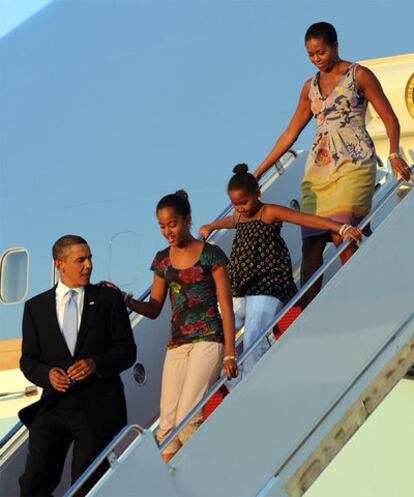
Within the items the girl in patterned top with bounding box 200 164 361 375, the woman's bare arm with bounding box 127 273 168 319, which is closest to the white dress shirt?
the woman's bare arm with bounding box 127 273 168 319

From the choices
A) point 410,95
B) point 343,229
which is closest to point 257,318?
point 343,229

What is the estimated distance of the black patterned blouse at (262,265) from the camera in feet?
16.0

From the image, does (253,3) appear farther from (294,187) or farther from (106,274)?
(294,187)

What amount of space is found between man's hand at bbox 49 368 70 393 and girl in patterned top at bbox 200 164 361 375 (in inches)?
32.9

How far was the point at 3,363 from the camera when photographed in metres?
9.27

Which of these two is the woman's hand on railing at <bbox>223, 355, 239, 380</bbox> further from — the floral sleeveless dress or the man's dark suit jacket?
the floral sleeveless dress

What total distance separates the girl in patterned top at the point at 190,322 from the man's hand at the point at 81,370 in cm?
36

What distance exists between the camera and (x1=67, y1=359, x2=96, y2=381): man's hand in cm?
450

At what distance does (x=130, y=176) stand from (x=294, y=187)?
134 inches

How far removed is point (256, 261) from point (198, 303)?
0.43 meters

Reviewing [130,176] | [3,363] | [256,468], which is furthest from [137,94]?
[256,468]

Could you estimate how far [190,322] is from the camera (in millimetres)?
4637

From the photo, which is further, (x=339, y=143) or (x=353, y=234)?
(x=339, y=143)

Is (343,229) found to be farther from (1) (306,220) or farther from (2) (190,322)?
(2) (190,322)
